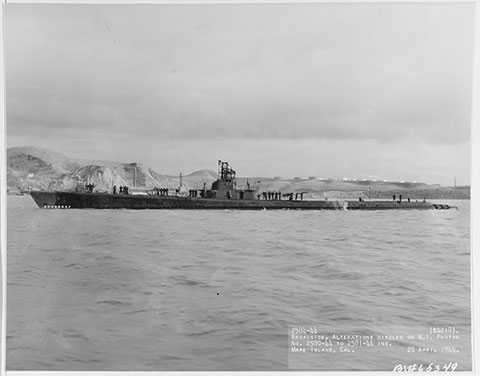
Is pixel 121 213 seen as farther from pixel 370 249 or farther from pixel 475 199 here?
pixel 475 199

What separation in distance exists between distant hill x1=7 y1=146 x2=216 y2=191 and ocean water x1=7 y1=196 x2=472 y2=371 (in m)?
0.22

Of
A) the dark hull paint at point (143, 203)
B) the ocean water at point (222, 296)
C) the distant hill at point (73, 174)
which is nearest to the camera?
the ocean water at point (222, 296)

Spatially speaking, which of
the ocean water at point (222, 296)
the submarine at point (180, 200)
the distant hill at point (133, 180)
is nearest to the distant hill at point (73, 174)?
the distant hill at point (133, 180)

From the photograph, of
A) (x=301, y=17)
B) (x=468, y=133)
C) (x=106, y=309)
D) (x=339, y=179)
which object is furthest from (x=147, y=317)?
(x=468, y=133)

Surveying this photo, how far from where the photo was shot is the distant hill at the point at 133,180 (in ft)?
12.9

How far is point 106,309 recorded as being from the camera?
12.0ft

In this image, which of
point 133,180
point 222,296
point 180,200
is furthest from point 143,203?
point 222,296

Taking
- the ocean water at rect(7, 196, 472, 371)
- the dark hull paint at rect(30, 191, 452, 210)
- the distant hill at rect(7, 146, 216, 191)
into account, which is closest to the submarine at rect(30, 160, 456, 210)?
the dark hull paint at rect(30, 191, 452, 210)

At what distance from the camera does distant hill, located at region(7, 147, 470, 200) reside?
3926 millimetres

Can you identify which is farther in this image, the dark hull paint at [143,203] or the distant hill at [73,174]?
the dark hull paint at [143,203]

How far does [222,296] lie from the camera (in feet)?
12.2

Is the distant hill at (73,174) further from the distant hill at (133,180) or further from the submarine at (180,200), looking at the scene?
the submarine at (180,200)

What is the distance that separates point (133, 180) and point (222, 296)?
147 cm

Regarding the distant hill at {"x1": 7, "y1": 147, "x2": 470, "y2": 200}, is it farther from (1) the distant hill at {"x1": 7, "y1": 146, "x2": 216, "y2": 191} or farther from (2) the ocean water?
(2) the ocean water
